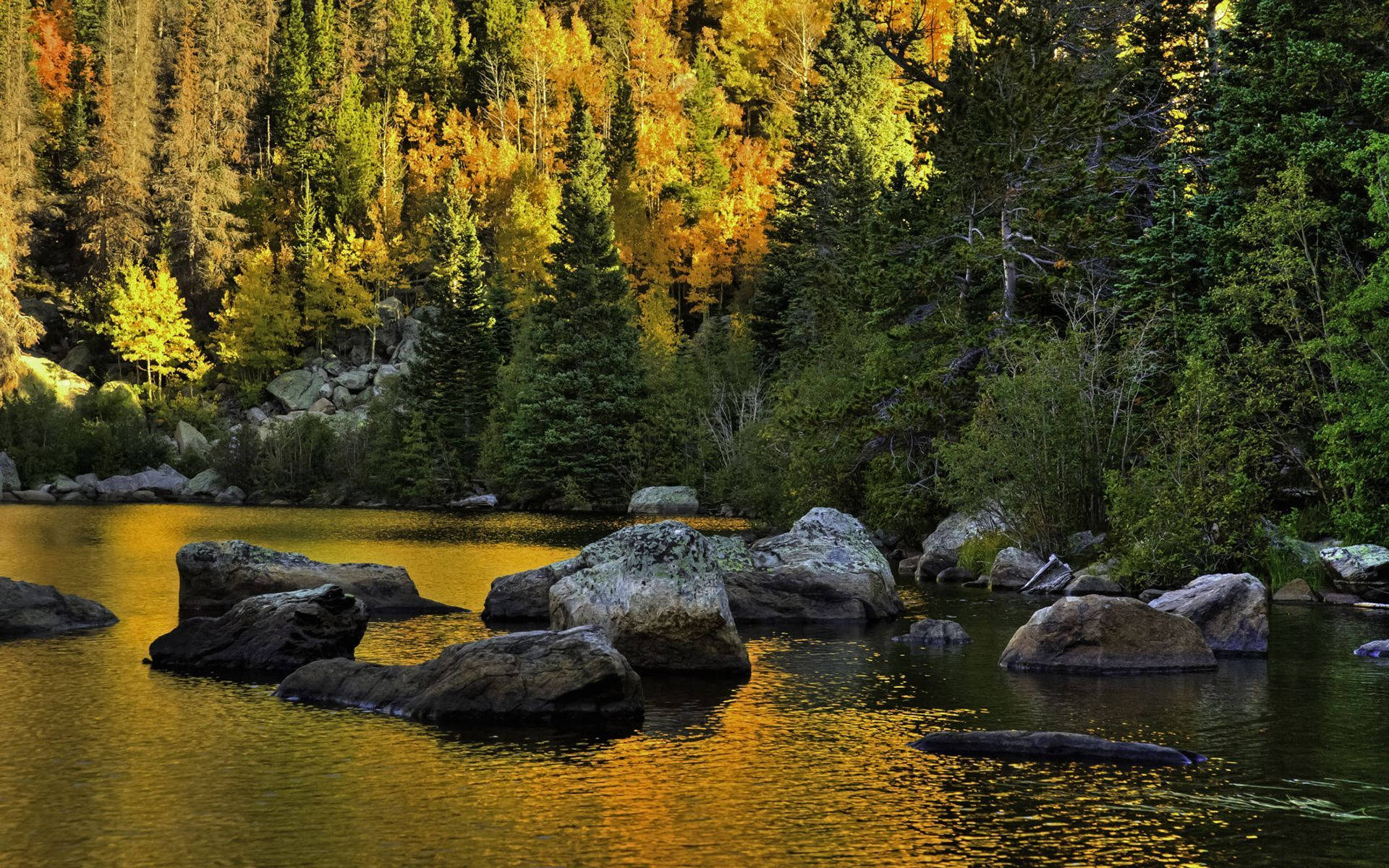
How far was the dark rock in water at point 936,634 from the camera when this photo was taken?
21812 mm

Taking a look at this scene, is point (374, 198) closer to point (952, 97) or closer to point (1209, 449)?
point (952, 97)

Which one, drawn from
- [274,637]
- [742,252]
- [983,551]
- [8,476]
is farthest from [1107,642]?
[8,476]

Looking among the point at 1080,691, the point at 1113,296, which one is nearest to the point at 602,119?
the point at 1113,296

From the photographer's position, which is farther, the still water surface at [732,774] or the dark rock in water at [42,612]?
the dark rock in water at [42,612]

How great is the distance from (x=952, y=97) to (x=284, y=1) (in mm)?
81648

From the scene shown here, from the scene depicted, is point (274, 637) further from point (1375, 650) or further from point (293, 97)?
point (293, 97)

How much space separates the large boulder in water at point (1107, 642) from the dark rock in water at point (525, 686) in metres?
6.67

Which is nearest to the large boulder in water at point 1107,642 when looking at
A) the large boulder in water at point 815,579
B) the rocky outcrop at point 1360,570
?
the large boulder in water at point 815,579

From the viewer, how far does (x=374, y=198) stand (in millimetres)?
92250

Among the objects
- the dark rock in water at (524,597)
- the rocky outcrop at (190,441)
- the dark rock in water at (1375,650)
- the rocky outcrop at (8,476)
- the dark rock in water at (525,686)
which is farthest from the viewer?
the rocky outcrop at (190,441)

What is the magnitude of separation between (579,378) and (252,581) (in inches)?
1512

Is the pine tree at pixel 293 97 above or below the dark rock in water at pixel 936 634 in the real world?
above

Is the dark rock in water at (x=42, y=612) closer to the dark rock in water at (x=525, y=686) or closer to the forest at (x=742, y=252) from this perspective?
the dark rock in water at (x=525, y=686)

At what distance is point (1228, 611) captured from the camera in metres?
21.0
